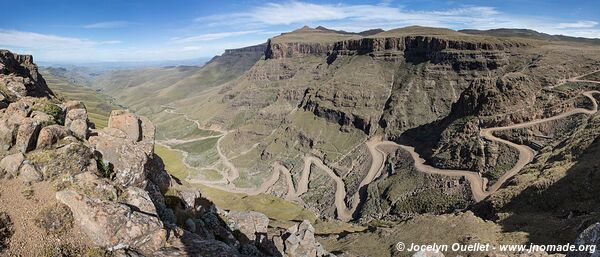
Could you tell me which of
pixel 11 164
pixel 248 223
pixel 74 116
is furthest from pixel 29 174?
pixel 248 223

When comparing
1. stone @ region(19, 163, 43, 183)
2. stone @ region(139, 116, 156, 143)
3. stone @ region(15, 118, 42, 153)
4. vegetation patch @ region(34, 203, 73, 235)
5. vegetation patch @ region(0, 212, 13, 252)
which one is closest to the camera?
vegetation patch @ region(0, 212, 13, 252)

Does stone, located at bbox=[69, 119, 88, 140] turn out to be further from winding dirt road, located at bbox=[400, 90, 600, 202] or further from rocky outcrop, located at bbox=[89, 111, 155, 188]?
winding dirt road, located at bbox=[400, 90, 600, 202]

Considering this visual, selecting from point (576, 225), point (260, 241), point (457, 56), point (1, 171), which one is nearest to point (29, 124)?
point (1, 171)

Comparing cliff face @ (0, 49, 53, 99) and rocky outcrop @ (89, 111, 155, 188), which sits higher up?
cliff face @ (0, 49, 53, 99)

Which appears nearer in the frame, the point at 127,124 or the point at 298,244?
the point at 127,124

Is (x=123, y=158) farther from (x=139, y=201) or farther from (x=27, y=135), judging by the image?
(x=139, y=201)

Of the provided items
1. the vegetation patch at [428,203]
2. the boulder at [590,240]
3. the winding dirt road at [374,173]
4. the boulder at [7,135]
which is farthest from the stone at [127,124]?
the vegetation patch at [428,203]

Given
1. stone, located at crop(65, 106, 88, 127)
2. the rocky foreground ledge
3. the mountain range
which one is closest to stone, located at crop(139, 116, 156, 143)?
the rocky foreground ledge

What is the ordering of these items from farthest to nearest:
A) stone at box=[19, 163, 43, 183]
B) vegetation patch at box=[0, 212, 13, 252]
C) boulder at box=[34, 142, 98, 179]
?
boulder at box=[34, 142, 98, 179] < stone at box=[19, 163, 43, 183] < vegetation patch at box=[0, 212, 13, 252]
